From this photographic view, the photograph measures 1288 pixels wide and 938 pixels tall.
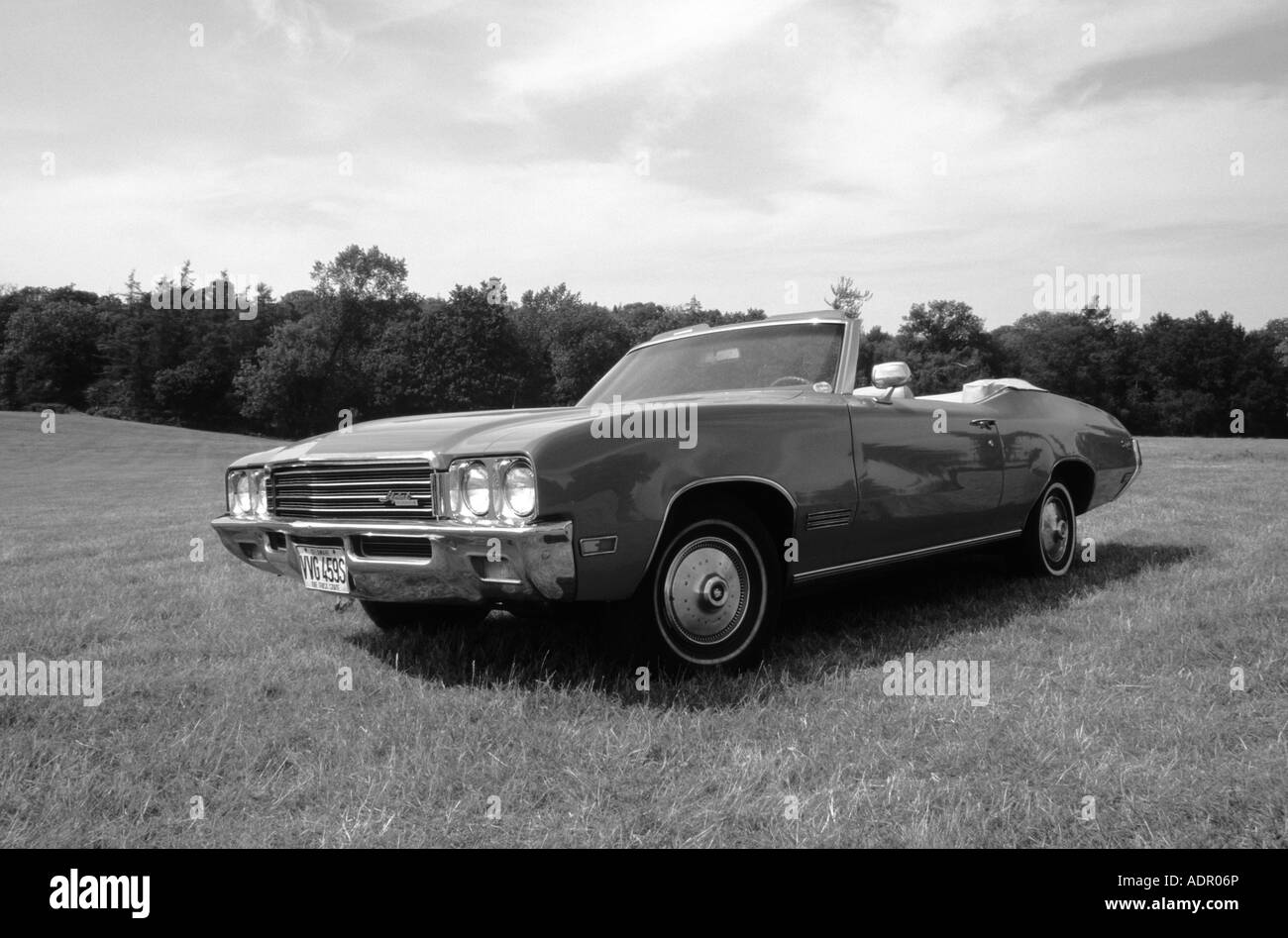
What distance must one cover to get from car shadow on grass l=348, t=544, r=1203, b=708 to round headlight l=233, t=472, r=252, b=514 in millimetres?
814

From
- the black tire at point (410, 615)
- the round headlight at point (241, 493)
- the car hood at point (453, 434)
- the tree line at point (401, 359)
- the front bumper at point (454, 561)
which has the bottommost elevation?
the black tire at point (410, 615)

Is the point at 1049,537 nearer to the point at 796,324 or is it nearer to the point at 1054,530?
the point at 1054,530

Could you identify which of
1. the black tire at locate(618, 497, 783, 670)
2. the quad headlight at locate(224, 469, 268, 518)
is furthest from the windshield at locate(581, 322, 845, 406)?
the quad headlight at locate(224, 469, 268, 518)

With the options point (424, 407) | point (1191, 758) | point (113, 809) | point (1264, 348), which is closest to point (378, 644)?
point (113, 809)

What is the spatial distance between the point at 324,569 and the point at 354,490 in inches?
13.8

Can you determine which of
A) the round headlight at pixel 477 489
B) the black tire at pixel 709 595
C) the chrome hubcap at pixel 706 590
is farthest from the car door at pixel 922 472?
the round headlight at pixel 477 489

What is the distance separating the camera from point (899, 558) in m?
4.36

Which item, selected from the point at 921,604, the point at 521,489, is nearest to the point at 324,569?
the point at 521,489

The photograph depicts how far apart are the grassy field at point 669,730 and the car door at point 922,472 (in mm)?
306

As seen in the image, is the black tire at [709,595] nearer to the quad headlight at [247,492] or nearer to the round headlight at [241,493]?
the quad headlight at [247,492]

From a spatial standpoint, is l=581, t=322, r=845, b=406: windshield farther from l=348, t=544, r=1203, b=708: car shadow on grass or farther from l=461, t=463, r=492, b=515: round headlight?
l=461, t=463, r=492, b=515: round headlight

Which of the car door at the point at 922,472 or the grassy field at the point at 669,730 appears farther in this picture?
the car door at the point at 922,472

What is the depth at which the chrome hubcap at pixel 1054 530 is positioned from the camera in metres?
5.61
